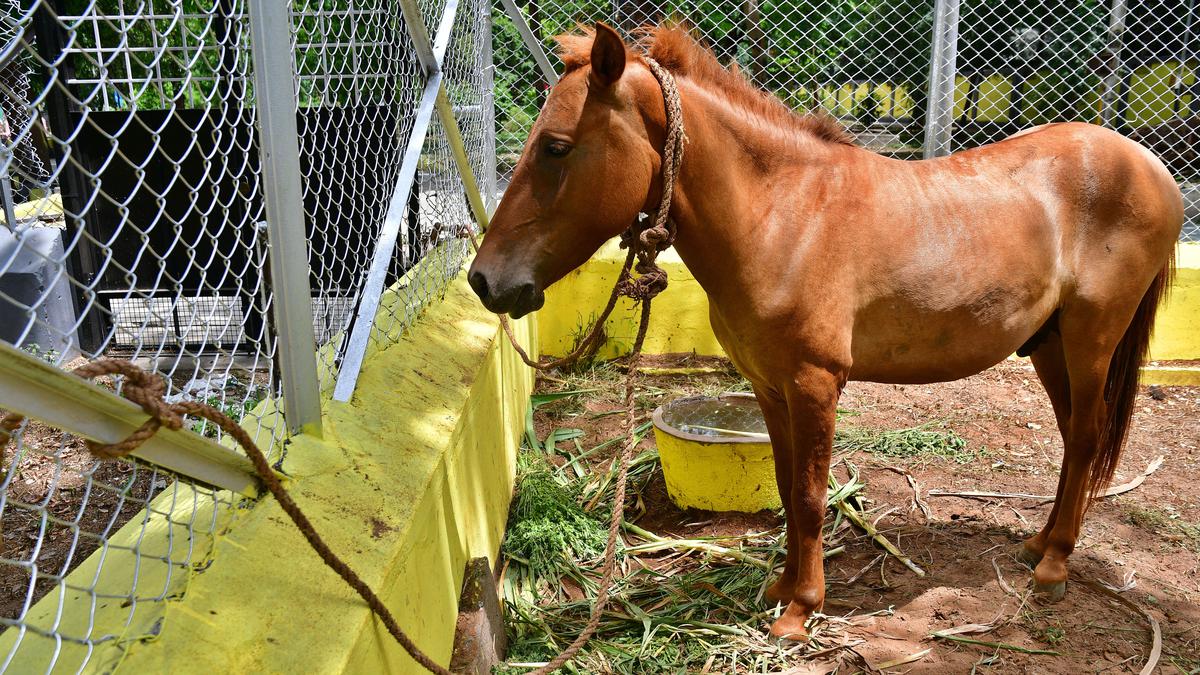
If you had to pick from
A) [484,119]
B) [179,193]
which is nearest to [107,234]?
[179,193]

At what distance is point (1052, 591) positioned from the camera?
3311 mm

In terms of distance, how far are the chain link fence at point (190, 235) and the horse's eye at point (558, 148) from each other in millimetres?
688

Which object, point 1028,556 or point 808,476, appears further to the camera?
point 1028,556

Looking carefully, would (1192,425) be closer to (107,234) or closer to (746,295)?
(746,295)

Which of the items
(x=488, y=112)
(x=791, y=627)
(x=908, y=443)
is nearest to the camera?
(x=791, y=627)

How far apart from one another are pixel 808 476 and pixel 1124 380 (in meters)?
1.59

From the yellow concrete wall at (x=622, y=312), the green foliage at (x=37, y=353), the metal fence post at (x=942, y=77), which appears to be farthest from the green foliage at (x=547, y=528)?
the metal fence post at (x=942, y=77)

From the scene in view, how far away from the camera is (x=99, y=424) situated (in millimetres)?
1261

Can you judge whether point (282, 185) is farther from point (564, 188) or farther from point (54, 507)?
point (54, 507)

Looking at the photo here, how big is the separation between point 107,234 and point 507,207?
470 centimetres

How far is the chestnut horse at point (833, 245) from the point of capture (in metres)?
2.44

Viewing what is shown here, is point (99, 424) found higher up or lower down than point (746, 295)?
higher up

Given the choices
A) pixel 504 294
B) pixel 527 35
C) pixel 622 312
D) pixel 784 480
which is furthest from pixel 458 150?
pixel 622 312

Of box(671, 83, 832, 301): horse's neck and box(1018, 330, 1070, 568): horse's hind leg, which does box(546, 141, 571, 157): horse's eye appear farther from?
box(1018, 330, 1070, 568): horse's hind leg
